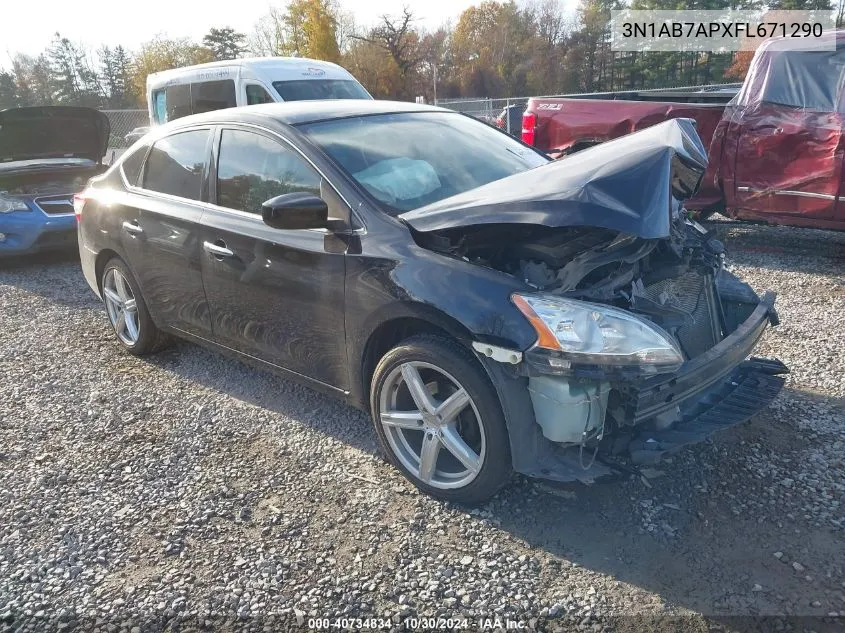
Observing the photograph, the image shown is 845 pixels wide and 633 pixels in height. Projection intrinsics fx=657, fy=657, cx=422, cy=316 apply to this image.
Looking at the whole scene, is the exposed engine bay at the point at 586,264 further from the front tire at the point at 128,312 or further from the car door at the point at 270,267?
the front tire at the point at 128,312

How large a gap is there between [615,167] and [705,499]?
1.51 metres

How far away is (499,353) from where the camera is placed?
102 inches

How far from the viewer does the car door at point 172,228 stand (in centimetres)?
396

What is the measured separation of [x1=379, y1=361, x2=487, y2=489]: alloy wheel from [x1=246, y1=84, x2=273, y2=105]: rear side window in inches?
298

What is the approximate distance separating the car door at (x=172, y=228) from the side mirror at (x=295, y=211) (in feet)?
3.48

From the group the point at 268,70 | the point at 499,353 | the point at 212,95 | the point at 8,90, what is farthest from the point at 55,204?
the point at 8,90

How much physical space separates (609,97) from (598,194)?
8000mm

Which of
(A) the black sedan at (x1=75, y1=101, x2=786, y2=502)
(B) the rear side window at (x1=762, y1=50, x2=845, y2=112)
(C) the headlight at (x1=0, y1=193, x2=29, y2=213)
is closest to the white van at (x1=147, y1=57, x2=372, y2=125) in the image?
(C) the headlight at (x1=0, y1=193, x2=29, y2=213)

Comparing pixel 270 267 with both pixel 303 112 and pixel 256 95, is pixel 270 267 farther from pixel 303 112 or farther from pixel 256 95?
pixel 256 95

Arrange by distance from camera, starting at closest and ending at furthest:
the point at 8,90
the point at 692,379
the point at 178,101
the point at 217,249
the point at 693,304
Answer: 1. the point at 692,379
2. the point at 693,304
3. the point at 217,249
4. the point at 178,101
5. the point at 8,90

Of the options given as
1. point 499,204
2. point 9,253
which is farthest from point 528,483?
point 9,253

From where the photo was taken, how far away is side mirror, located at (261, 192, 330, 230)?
9.77 ft

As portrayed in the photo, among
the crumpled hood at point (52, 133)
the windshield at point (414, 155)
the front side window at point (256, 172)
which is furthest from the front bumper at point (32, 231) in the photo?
the windshield at point (414, 155)

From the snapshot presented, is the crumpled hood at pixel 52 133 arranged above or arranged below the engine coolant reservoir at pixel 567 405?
above
